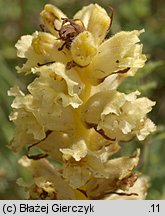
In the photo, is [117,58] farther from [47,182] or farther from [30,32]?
[30,32]

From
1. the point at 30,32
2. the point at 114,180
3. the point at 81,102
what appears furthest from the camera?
the point at 30,32

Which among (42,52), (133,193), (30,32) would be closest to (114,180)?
(133,193)

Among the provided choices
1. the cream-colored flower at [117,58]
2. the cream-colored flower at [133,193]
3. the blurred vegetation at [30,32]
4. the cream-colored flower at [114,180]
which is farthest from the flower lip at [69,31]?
the blurred vegetation at [30,32]

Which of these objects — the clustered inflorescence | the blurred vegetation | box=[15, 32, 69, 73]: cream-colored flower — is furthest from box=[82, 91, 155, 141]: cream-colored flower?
the blurred vegetation

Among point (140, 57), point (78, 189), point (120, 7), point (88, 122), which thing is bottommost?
point (78, 189)

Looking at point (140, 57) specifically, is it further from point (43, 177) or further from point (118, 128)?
point (43, 177)

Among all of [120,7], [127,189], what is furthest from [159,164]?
[120,7]

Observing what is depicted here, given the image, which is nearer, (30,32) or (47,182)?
(47,182)

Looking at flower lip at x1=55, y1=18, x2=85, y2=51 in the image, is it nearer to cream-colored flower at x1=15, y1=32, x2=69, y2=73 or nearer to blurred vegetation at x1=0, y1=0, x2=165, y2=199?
cream-colored flower at x1=15, y1=32, x2=69, y2=73
